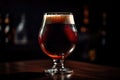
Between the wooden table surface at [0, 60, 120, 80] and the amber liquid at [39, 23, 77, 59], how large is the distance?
2.5 inches

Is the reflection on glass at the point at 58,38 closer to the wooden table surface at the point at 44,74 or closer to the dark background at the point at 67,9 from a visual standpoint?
the wooden table surface at the point at 44,74

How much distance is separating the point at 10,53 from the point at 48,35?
86.6 inches

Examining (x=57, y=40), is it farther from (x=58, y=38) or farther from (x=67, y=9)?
(x=67, y=9)

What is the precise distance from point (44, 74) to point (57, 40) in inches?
3.7

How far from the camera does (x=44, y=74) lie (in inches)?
34.6

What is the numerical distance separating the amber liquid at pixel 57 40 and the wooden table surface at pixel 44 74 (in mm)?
63

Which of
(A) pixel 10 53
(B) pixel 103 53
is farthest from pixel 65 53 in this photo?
(B) pixel 103 53

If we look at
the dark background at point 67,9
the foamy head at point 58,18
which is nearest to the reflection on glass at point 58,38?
the foamy head at point 58,18

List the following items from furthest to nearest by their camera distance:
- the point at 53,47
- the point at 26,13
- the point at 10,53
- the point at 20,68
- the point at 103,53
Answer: the point at 26,13, the point at 103,53, the point at 10,53, the point at 20,68, the point at 53,47

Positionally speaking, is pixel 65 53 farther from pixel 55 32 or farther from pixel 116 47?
pixel 116 47

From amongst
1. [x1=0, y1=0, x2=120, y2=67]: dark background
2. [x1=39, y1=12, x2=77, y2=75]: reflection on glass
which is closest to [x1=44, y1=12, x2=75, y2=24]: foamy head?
[x1=39, y1=12, x2=77, y2=75]: reflection on glass

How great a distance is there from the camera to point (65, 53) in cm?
92

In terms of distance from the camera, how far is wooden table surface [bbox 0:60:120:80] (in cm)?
84

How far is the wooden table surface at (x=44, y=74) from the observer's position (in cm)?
84
